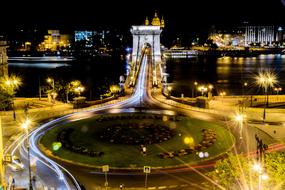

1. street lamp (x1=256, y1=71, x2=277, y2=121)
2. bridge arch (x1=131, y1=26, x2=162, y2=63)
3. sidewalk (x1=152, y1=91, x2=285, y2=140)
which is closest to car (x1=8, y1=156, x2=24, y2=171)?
sidewalk (x1=152, y1=91, x2=285, y2=140)

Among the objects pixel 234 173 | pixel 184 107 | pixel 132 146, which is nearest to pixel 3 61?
pixel 184 107

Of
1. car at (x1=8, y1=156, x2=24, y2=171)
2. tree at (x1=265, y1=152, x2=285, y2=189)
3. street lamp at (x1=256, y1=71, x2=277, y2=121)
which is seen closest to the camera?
tree at (x1=265, y1=152, x2=285, y2=189)

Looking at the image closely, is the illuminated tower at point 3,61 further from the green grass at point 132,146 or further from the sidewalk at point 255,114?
the green grass at point 132,146

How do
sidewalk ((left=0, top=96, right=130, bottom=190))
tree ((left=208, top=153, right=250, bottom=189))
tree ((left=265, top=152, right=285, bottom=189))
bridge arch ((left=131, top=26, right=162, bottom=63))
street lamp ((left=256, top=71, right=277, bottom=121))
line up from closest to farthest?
1. tree ((left=265, top=152, right=285, bottom=189))
2. tree ((left=208, top=153, right=250, bottom=189))
3. sidewalk ((left=0, top=96, right=130, bottom=190))
4. street lamp ((left=256, top=71, right=277, bottom=121))
5. bridge arch ((left=131, top=26, right=162, bottom=63))

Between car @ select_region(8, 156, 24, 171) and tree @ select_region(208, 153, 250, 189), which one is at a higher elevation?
tree @ select_region(208, 153, 250, 189)

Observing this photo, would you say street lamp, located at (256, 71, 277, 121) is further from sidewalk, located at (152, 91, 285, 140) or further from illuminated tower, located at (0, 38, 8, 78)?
illuminated tower, located at (0, 38, 8, 78)

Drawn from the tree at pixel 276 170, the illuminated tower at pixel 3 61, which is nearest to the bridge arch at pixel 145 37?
the illuminated tower at pixel 3 61

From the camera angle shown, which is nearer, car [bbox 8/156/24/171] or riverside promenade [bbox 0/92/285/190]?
car [bbox 8/156/24/171]

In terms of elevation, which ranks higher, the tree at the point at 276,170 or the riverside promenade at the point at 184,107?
the tree at the point at 276,170

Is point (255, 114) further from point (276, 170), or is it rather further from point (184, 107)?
point (276, 170)

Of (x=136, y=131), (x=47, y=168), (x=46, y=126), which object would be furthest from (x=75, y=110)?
(x=47, y=168)
